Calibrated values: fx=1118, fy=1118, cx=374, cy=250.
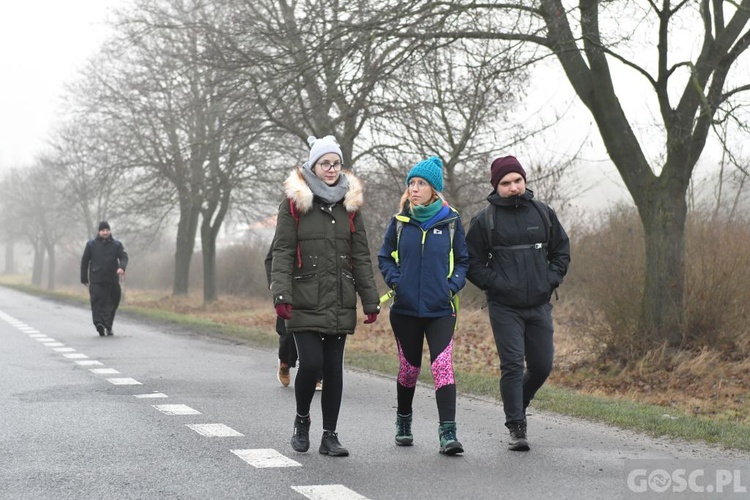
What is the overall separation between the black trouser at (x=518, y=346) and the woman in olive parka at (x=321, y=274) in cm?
92

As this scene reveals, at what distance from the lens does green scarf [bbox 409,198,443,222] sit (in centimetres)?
721

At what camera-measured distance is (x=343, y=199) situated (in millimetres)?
7180

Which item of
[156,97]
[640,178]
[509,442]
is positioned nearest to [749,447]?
[509,442]

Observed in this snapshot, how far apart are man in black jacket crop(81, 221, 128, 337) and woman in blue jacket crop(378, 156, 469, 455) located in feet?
43.1

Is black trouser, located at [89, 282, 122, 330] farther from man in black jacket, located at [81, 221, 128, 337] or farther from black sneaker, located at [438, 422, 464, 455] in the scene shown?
black sneaker, located at [438, 422, 464, 455]

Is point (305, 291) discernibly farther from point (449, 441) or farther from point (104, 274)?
point (104, 274)

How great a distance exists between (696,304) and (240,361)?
5989mm

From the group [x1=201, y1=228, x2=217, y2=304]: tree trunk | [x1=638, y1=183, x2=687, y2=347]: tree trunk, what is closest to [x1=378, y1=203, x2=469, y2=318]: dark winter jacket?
[x1=638, y1=183, x2=687, y2=347]: tree trunk

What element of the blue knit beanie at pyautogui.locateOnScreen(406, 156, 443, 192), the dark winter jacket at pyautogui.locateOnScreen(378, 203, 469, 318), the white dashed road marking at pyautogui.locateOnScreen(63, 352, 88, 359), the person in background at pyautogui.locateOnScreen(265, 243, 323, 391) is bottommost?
the white dashed road marking at pyautogui.locateOnScreen(63, 352, 88, 359)

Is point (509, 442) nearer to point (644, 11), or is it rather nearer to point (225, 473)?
point (225, 473)

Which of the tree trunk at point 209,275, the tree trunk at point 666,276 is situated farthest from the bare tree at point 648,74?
the tree trunk at point 209,275

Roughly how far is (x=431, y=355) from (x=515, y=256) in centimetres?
86

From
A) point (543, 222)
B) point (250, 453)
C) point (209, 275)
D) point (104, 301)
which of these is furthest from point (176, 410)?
point (209, 275)

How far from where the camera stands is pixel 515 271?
7402 mm
